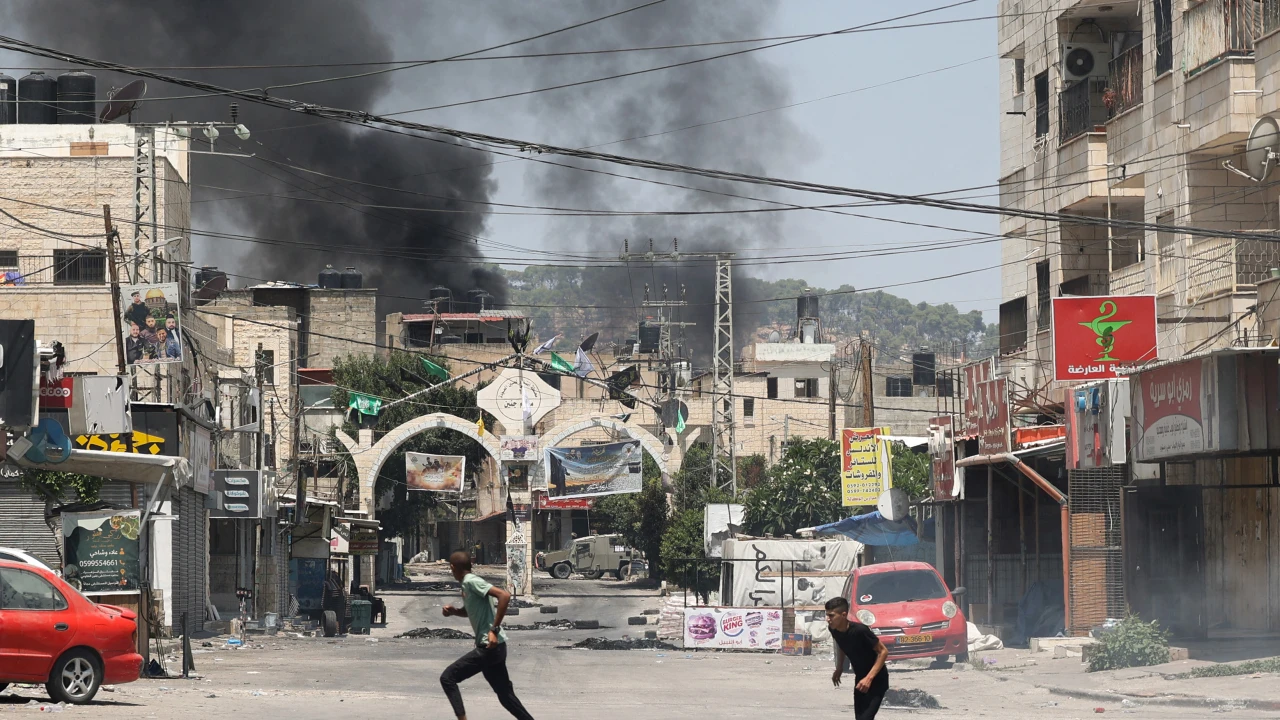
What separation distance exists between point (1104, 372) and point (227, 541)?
2370cm

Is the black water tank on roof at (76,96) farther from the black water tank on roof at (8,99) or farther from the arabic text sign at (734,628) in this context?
the arabic text sign at (734,628)

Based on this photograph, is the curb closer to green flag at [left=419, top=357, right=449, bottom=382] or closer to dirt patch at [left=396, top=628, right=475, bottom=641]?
dirt patch at [left=396, top=628, right=475, bottom=641]

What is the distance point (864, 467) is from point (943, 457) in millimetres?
2859

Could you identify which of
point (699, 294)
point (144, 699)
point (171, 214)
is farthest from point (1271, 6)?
point (699, 294)

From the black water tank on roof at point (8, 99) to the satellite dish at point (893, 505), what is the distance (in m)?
36.0

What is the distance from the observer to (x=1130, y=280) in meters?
28.5

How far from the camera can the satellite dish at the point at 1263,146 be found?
73.2ft

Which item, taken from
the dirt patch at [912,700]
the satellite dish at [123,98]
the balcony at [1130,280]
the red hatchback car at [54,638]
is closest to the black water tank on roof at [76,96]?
the satellite dish at [123,98]

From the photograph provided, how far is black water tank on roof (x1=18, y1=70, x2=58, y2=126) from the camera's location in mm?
55219

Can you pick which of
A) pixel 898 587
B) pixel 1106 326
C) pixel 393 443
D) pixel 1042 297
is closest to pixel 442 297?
pixel 393 443

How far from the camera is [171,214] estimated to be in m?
46.2

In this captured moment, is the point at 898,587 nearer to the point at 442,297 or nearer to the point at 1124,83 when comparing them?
the point at 1124,83

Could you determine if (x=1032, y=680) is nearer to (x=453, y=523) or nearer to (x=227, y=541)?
(x=227, y=541)

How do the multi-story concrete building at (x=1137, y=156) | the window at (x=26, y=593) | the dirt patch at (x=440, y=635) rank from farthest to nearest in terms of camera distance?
the dirt patch at (x=440, y=635)
the multi-story concrete building at (x=1137, y=156)
the window at (x=26, y=593)
